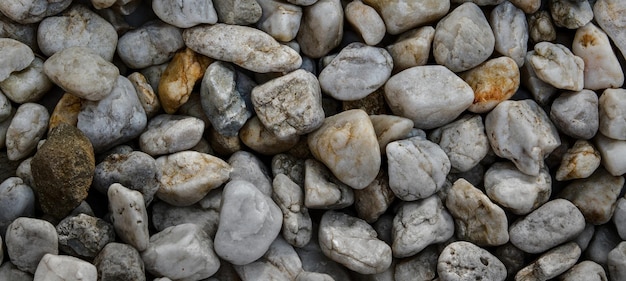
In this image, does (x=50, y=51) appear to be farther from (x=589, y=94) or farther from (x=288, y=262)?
(x=589, y=94)

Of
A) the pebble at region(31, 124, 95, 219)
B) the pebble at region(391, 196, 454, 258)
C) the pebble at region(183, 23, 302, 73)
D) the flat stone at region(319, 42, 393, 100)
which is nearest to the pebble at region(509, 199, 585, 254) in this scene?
the pebble at region(391, 196, 454, 258)

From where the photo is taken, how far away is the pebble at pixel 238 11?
120cm

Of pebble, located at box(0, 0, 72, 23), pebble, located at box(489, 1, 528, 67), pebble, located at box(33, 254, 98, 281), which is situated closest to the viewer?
pebble, located at box(33, 254, 98, 281)

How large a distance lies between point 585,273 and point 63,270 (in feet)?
2.49

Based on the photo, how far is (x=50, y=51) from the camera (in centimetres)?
118

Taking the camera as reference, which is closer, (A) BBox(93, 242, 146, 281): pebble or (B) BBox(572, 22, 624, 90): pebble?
(A) BBox(93, 242, 146, 281): pebble

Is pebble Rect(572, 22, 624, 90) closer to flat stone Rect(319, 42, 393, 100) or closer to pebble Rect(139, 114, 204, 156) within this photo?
flat stone Rect(319, 42, 393, 100)

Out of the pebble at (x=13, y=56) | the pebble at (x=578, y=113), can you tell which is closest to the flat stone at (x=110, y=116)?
the pebble at (x=13, y=56)

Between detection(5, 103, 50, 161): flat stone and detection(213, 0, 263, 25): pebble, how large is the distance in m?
0.31

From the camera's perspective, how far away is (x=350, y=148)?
1.16 meters

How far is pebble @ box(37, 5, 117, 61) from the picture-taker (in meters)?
1.18

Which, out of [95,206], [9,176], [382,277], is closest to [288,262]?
[382,277]

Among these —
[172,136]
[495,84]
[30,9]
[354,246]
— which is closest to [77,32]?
[30,9]

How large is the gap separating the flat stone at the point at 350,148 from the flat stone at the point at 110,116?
0.94 ft
